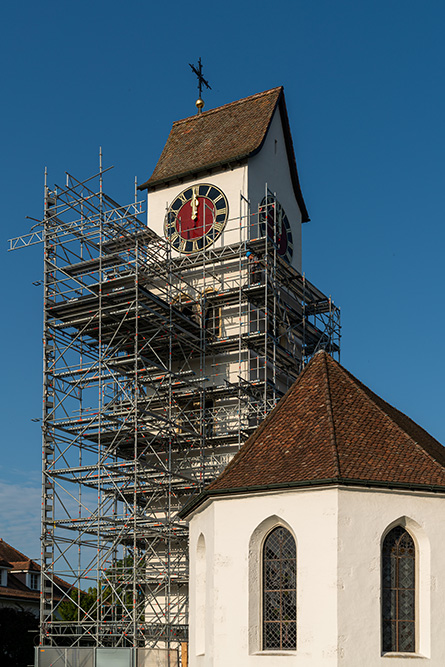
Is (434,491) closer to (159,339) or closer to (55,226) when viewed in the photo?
(159,339)

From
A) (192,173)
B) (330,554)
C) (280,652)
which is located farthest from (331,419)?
(192,173)

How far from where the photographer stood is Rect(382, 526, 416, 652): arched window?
19.2 meters

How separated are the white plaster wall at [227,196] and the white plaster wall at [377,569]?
1981 cm

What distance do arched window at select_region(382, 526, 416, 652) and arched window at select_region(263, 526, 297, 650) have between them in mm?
1863

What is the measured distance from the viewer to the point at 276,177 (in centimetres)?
4238

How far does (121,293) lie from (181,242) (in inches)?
262

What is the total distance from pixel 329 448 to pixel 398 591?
3.27m

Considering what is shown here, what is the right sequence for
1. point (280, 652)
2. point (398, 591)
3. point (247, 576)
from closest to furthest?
point (280, 652) → point (398, 591) → point (247, 576)

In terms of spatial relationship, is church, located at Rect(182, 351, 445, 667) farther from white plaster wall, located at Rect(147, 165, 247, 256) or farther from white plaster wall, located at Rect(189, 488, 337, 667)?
white plaster wall, located at Rect(147, 165, 247, 256)

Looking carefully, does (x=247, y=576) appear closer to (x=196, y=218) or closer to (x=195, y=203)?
(x=196, y=218)

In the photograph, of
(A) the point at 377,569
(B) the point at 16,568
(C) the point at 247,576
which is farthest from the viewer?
(B) the point at 16,568

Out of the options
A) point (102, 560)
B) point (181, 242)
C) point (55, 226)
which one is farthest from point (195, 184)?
point (102, 560)

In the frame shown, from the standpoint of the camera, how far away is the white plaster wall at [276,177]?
4003 cm

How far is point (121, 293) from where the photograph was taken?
34250 millimetres
